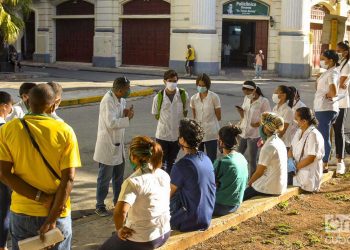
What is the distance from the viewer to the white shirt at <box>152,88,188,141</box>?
25.0ft

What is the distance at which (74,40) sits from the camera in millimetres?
33375

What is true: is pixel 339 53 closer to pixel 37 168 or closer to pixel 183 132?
pixel 183 132

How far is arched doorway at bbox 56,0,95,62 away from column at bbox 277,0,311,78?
441 inches

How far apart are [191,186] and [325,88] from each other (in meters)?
3.64

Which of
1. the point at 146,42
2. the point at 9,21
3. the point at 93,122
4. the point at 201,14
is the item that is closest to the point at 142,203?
the point at 93,122

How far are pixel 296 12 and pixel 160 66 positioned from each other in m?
7.69

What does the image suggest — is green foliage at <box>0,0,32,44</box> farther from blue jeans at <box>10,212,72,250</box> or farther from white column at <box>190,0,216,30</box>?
blue jeans at <box>10,212,72,250</box>

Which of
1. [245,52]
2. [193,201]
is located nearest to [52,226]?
[193,201]

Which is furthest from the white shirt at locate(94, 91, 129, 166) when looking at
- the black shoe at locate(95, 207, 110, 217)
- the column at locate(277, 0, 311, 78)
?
the column at locate(277, 0, 311, 78)

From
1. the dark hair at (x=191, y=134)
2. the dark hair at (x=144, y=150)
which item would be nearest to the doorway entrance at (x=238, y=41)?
the dark hair at (x=191, y=134)

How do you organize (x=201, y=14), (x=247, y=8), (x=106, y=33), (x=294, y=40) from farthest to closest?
1. (x=106, y=33)
2. (x=247, y=8)
3. (x=294, y=40)
4. (x=201, y=14)

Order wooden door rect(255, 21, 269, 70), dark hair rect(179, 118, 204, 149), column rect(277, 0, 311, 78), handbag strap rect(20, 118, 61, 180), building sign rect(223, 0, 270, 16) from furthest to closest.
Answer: wooden door rect(255, 21, 269, 70) < building sign rect(223, 0, 270, 16) < column rect(277, 0, 311, 78) < dark hair rect(179, 118, 204, 149) < handbag strap rect(20, 118, 61, 180)

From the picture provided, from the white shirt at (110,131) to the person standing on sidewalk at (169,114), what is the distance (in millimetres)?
1285

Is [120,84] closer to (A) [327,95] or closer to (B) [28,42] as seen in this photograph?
(A) [327,95]
